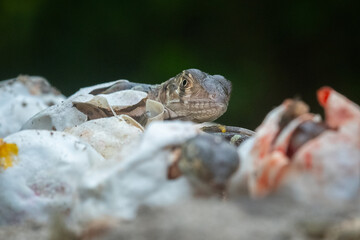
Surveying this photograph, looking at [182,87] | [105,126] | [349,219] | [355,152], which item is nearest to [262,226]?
[349,219]

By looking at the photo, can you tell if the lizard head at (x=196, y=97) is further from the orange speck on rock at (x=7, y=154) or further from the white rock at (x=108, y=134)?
the orange speck on rock at (x=7, y=154)

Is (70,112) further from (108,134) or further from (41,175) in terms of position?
(41,175)

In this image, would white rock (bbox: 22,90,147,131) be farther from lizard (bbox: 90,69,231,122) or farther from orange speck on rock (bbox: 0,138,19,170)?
orange speck on rock (bbox: 0,138,19,170)

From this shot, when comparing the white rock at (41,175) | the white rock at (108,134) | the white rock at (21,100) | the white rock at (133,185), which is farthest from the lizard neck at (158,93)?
the white rock at (133,185)

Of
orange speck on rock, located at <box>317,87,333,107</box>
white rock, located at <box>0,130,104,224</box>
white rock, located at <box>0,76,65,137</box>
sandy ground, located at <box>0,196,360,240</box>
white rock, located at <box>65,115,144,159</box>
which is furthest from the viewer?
white rock, located at <box>0,76,65,137</box>

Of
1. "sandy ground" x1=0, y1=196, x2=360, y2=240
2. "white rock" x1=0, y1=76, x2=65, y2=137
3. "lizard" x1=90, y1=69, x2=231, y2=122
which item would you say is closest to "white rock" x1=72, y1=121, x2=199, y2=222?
"sandy ground" x1=0, y1=196, x2=360, y2=240

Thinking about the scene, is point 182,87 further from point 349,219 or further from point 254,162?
point 349,219

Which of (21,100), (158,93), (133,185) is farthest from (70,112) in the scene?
(133,185)
